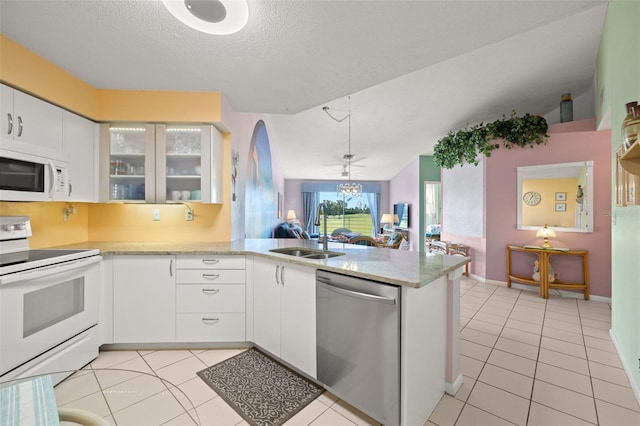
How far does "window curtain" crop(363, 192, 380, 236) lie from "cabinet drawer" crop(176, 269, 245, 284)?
854 centimetres

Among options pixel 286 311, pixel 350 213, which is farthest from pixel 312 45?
pixel 350 213

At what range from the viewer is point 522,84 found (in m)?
3.97

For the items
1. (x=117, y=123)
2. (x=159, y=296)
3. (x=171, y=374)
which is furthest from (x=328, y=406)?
(x=117, y=123)

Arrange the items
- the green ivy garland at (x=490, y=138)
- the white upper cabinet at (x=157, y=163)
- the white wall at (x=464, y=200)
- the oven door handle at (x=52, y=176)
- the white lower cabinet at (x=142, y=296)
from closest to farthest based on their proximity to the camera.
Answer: the oven door handle at (x=52, y=176) → the white lower cabinet at (x=142, y=296) → the white upper cabinet at (x=157, y=163) → the green ivy garland at (x=490, y=138) → the white wall at (x=464, y=200)

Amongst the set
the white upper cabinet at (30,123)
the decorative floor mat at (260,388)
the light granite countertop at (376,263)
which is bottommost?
the decorative floor mat at (260,388)

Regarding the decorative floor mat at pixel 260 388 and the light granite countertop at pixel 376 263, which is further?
the decorative floor mat at pixel 260 388

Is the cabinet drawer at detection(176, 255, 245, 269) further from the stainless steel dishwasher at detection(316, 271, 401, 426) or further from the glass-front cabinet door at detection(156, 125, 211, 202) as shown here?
the stainless steel dishwasher at detection(316, 271, 401, 426)

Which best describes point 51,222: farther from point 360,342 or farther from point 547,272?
point 547,272

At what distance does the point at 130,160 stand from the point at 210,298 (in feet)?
4.93

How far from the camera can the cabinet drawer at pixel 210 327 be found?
2195 millimetres

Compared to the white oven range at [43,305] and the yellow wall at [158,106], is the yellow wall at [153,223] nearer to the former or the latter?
the white oven range at [43,305]

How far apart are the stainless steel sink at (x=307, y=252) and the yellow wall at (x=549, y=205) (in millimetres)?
3799

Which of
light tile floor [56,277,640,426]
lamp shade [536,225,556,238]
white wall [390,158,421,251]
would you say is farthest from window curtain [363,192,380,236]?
light tile floor [56,277,640,426]

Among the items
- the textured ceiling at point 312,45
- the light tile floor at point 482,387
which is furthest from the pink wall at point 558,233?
the light tile floor at point 482,387
